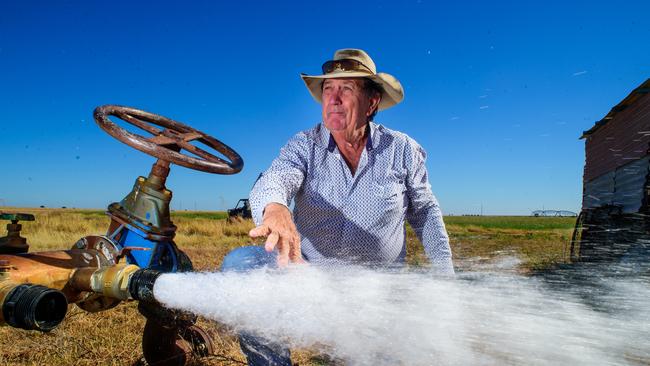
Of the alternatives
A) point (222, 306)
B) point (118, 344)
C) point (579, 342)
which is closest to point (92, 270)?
point (222, 306)

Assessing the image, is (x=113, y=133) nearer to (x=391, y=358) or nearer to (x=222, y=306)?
(x=222, y=306)

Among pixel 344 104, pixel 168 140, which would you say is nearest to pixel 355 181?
pixel 344 104

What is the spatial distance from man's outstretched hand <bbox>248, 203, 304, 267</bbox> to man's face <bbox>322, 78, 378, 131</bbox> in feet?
4.88

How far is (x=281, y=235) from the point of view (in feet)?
7.88

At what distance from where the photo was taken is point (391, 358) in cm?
255

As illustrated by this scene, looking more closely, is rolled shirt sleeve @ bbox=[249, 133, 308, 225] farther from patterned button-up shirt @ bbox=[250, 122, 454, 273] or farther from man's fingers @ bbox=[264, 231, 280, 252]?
man's fingers @ bbox=[264, 231, 280, 252]

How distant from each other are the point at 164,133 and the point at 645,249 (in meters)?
11.0

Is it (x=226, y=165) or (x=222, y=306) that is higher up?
(x=226, y=165)

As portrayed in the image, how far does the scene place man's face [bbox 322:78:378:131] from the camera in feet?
12.9

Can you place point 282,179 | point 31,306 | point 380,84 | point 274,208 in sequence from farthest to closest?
point 380,84 → point 282,179 → point 274,208 → point 31,306

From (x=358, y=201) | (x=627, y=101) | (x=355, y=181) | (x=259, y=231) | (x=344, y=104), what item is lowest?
(x=259, y=231)

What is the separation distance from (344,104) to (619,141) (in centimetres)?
1638

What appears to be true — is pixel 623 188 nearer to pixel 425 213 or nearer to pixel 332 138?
pixel 425 213

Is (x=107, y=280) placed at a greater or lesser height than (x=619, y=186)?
lesser
